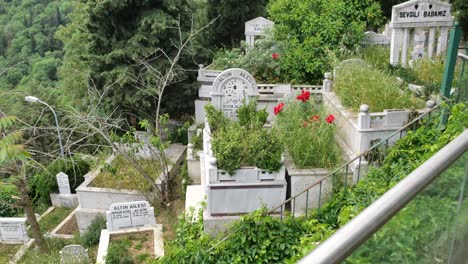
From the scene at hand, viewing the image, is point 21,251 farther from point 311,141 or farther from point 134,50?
point 311,141

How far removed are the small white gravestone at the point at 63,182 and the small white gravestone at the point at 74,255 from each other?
3852mm

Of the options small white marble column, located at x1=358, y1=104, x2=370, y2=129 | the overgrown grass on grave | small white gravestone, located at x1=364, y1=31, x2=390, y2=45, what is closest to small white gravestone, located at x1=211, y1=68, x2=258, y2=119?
small white marble column, located at x1=358, y1=104, x2=370, y2=129

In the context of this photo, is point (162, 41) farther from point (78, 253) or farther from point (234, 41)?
point (78, 253)

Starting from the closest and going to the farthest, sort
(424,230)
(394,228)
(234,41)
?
(394,228)
(424,230)
(234,41)

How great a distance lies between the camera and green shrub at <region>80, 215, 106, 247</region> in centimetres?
937

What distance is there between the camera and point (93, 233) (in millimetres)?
9500

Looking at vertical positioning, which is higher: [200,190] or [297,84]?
[297,84]

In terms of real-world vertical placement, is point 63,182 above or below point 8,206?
above

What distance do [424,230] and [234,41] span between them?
15338mm

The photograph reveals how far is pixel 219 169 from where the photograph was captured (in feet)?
21.7

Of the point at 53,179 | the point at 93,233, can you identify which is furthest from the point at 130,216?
the point at 53,179

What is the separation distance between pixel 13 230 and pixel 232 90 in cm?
652

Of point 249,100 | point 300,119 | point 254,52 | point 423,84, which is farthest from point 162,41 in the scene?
point 423,84

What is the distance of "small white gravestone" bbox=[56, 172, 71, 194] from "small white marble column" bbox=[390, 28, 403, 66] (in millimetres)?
9203
